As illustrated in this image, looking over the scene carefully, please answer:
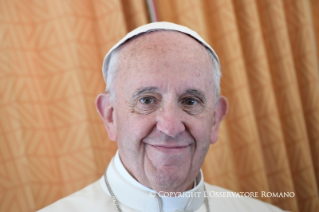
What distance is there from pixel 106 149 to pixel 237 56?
1026mm

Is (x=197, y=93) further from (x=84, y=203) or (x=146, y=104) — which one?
(x=84, y=203)

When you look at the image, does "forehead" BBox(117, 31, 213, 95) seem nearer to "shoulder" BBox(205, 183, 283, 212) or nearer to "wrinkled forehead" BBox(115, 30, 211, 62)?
"wrinkled forehead" BBox(115, 30, 211, 62)

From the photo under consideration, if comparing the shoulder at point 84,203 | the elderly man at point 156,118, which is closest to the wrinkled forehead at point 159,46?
the elderly man at point 156,118

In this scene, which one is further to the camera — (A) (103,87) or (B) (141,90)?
(A) (103,87)

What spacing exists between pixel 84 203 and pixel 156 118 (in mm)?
523

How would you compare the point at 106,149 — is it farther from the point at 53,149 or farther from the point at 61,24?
the point at 61,24

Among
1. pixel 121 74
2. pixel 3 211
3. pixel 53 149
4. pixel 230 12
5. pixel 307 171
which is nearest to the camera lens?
pixel 121 74

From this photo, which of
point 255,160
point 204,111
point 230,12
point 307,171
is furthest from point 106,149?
point 307,171

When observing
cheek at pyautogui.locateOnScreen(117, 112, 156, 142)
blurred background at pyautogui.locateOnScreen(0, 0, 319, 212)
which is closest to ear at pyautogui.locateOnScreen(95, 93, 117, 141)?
cheek at pyautogui.locateOnScreen(117, 112, 156, 142)

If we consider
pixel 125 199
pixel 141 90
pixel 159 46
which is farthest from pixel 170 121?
pixel 125 199

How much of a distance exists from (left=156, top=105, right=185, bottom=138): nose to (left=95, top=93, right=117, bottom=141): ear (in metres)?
0.28

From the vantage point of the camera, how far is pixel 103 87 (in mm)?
2045

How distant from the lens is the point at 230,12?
2297 millimetres

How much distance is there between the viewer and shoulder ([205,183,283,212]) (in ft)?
5.74
